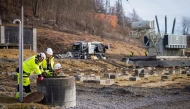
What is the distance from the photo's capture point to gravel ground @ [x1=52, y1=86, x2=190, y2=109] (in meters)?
9.34

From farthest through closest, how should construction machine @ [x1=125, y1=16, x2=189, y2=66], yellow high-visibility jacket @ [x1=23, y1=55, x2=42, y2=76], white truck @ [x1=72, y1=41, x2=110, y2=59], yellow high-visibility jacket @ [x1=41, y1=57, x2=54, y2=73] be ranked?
1. construction machine @ [x1=125, y1=16, x2=189, y2=66]
2. white truck @ [x1=72, y1=41, x2=110, y2=59]
3. yellow high-visibility jacket @ [x1=41, y1=57, x2=54, y2=73]
4. yellow high-visibility jacket @ [x1=23, y1=55, x2=42, y2=76]

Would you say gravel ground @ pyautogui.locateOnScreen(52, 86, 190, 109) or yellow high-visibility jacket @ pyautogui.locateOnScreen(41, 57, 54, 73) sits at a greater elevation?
yellow high-visibility jacket @ pyautogui.locateOnScreen(41, 57, 54, 73)

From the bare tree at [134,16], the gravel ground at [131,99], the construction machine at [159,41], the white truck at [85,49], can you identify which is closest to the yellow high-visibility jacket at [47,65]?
the gravel ground at [131,99]

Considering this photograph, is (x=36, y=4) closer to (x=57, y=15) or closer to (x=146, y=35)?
(x=57, y=15)

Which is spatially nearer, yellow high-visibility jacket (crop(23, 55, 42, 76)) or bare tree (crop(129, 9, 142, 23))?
yellow high-visibility jacket (crop(23, 55, 42, 76))

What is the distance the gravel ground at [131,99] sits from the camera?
30.7ft

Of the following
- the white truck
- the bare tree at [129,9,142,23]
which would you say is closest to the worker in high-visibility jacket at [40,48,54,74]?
the white truck

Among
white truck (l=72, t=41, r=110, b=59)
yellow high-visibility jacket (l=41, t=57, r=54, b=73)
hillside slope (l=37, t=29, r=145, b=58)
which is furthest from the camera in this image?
hillside slope (l=37, t=29, r=145, b=58)

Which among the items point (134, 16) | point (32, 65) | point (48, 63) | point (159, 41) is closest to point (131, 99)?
point (48, 63)

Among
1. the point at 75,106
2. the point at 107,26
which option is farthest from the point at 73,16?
the point at 75,106

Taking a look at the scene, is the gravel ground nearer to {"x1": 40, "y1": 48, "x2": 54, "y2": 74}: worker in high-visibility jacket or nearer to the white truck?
{"x1": 40, "y1": 48, "x2": 54, "y2": 74}: worker in high-visibility jacket

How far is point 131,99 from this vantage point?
35.3 feet

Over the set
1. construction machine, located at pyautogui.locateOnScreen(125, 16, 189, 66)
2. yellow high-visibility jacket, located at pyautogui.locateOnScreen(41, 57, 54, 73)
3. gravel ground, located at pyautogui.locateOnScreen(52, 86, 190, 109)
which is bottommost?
gravel ground, located at pyautogui.locateOnScreen(52, 86, 190, 109)

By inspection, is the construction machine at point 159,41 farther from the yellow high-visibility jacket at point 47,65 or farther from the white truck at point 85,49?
the yellow high-visibility jacket at point 47,65
